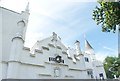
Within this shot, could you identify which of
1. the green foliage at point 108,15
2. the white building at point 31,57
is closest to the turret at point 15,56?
the white building at point 31,57

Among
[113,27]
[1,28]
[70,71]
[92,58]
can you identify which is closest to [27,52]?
[1,28]

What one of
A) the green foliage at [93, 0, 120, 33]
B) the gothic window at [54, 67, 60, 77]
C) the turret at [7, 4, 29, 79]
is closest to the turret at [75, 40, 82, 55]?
the gothic window at [54, 67, 60, 77]

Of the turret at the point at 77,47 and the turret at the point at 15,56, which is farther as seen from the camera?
the turret at the point at 77,47

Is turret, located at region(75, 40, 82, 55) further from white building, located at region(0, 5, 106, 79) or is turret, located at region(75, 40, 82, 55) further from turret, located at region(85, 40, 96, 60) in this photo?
turret, located at region(85, 40, 96, 60)

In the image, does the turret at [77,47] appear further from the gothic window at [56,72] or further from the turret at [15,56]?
the turret at [15,56]

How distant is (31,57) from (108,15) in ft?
17.7

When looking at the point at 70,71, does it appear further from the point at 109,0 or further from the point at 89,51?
the point at 109,0

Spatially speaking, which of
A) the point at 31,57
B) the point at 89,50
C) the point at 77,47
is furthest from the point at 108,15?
the point at 89,50

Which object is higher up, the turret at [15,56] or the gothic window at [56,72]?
the turret at [15,56]

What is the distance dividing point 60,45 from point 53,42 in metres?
0.64

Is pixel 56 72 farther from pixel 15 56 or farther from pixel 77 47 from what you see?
pixel 77 47

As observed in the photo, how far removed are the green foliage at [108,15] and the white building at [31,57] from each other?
15.9 feet

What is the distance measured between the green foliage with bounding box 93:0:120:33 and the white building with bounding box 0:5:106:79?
4.86m

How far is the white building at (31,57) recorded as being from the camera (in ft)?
31.0
